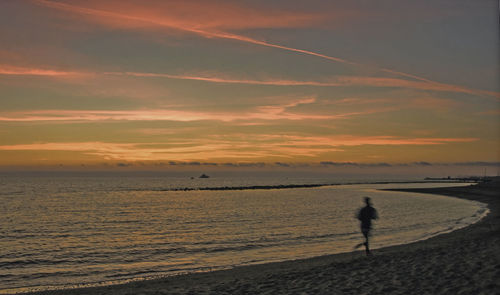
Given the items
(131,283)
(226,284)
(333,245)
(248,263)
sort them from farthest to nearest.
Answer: (333,245), (248,263), (131,283), (226,284)

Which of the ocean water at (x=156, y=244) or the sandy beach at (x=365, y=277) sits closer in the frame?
the sandy beach at (x=365, y=277)

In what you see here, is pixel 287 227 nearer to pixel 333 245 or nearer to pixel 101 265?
pixel 333 245

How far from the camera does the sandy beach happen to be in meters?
12.0

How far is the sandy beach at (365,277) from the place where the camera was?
474 inches

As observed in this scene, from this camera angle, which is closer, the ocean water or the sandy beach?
the sandy beach

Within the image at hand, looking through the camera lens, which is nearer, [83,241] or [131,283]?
[131,283]

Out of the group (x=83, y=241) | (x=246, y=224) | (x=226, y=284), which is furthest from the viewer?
(x=246, y=224)

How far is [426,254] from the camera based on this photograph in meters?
17.6

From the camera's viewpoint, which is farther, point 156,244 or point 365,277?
point 156,244

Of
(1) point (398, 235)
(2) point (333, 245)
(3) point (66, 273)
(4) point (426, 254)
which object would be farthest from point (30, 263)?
(1) point (398, 235)

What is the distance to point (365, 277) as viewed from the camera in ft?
45.4

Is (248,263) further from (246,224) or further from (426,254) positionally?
(246,224)

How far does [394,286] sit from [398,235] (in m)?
19.8

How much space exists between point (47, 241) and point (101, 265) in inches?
455
